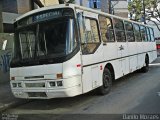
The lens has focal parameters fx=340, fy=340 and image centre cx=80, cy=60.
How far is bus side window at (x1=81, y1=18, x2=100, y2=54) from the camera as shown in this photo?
9.54 m

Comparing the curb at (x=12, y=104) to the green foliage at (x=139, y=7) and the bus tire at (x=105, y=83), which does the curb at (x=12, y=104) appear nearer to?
the bus tire at (x=105, y=83)

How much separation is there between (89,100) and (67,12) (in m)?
2.72

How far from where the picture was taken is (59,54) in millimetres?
8797

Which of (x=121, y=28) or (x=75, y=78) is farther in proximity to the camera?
(x=121, y=28)

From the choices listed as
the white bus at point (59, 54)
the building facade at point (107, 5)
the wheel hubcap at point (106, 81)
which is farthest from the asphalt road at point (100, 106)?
the building facade at point (107, 5)

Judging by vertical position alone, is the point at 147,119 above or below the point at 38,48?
below

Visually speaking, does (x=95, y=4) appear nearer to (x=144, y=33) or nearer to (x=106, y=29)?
(x=144, y=33)

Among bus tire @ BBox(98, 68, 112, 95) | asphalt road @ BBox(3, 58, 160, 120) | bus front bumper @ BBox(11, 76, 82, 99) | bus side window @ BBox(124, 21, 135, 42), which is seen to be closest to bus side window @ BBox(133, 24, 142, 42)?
bus side window @ BBox(124, 21, 135, 42)

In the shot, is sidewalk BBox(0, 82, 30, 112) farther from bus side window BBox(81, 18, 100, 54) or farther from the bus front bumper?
bus side window BBox(81, 18, 100, 54)

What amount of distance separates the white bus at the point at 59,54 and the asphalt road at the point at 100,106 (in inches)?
17.1

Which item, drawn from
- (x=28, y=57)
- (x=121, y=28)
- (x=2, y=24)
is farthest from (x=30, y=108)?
(x=2, y=24)

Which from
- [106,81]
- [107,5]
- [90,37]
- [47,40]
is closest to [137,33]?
[106,81]

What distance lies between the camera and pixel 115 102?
9438 millimetres

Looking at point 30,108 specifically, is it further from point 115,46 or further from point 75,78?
point 115,46
